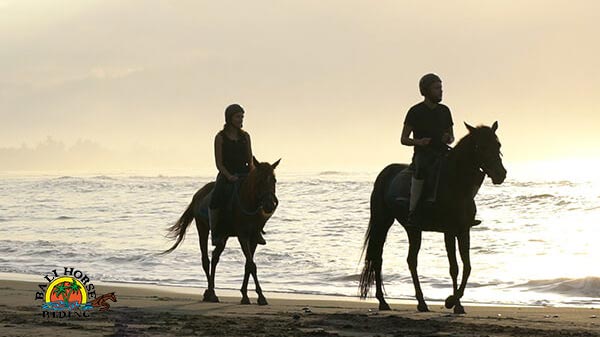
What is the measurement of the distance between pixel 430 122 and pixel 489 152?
0.85m

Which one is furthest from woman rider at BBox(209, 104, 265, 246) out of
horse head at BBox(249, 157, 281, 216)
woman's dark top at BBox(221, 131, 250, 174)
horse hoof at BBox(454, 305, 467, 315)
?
horse hoof at BBox(454, 305, 467, 315)

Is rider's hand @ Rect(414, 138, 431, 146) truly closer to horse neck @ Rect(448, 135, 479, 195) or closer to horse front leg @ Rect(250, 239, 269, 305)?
horse neck @ Rect(448, 135, 479, 195)

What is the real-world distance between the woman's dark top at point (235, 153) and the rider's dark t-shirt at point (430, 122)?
2.44 metres

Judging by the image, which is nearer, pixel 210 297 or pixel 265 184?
pixel 265 184

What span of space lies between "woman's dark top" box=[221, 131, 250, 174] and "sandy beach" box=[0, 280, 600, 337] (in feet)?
5.65

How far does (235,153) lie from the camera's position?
12305 mm

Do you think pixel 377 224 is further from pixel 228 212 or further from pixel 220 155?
pixel 220 155

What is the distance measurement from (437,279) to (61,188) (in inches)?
1746

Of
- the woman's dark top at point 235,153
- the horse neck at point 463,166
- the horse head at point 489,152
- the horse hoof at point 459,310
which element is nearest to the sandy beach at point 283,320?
the horse hoof at point 459,310

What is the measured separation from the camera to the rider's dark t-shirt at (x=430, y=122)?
1064 cm

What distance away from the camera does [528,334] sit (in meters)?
8.33

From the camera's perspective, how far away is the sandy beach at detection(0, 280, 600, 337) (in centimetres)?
838

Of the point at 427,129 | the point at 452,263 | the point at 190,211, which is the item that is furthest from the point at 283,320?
the point at 190,211

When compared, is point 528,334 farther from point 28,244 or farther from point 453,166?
point 28,244
